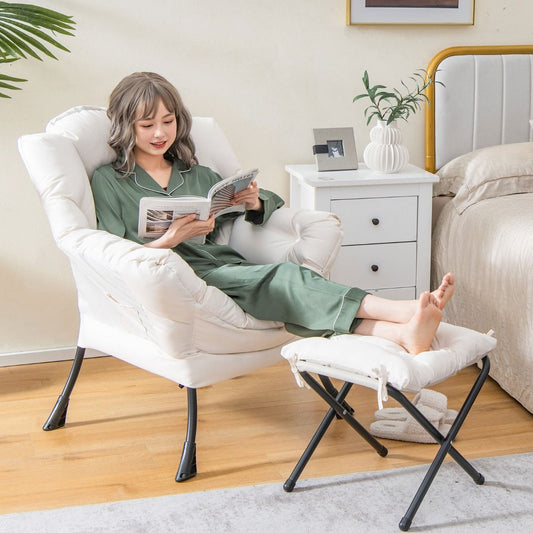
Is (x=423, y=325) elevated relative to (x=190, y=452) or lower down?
elevated

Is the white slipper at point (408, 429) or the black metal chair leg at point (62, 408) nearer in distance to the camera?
the white slipper at point (408, 429)

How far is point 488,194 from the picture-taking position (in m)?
3.04

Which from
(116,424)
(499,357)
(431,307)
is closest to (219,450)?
(116,424)

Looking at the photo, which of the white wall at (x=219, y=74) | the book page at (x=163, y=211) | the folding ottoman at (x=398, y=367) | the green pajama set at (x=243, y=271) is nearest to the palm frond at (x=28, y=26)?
the white wall at (x=219, y=74)

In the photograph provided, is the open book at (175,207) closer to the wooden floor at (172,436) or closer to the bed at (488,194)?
the wooden floor at (172,436)

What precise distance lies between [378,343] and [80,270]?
88cm

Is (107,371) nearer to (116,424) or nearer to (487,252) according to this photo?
(116,424)

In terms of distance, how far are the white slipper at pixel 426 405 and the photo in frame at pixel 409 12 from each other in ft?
4.91

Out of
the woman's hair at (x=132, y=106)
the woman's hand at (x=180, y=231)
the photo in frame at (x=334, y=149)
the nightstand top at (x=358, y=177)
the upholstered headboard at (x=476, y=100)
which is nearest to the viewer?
the woman's hand at (x=180, y=231)

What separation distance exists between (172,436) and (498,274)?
1.17 meters

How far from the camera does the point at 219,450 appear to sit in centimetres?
236

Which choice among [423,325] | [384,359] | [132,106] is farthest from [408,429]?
[132,106]

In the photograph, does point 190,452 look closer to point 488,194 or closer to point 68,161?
point 68,161

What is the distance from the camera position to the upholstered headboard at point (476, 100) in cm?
328
